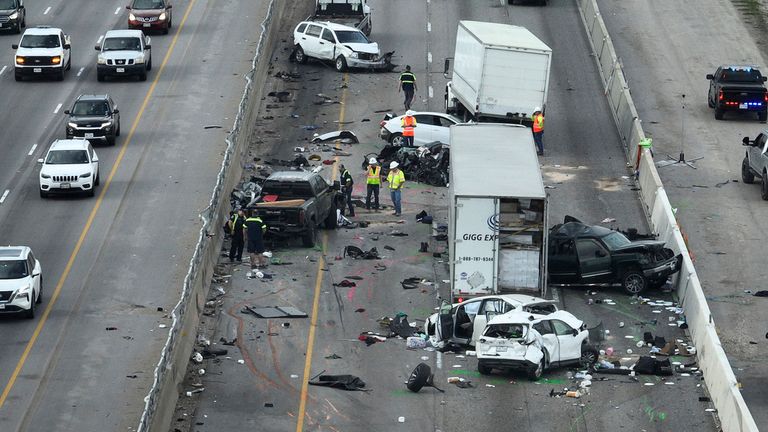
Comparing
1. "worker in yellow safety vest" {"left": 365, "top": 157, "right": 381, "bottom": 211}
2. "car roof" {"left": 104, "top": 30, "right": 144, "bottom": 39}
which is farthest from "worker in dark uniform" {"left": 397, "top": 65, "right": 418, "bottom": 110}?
"car roof" {"left": 104, "top": 30, "right": 144, "bottom": 39}

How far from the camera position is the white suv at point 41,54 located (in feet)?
201

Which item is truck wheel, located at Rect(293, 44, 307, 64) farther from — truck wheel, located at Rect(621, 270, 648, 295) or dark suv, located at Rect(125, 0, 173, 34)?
truck wheel, located at Rect(621, 270, 648, 295)

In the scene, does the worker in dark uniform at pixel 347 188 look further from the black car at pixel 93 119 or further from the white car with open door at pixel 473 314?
the white car with open door at pixel 473 314

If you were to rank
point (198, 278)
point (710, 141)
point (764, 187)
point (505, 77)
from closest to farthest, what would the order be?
point (198, 278) < point (764, 187) < point (505, 77) < point (710, 141)

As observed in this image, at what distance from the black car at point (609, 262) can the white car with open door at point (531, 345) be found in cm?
549

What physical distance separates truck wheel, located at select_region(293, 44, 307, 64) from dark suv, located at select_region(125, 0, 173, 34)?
652cm

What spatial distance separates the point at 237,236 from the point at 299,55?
23.2m

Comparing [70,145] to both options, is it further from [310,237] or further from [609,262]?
[609,262]

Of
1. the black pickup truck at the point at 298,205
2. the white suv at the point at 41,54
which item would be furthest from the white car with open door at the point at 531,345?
the white suv at the point at 41,54

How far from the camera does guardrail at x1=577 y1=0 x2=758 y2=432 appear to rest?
33031mm

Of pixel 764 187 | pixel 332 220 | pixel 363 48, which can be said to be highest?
pixel 332 220

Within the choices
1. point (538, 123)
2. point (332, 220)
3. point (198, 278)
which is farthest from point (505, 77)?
point (198, 278)

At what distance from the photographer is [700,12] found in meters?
76.0

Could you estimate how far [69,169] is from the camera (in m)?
48.8
